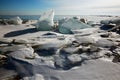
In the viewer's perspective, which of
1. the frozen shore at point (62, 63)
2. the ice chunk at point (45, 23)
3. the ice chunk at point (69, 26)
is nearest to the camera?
the frozen shore at point (62, 63)

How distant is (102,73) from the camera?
8.83ft

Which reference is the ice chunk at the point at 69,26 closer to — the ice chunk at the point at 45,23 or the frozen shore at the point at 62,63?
the ice chunk at the point at 45,23

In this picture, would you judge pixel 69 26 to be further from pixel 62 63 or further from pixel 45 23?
pixel 62 63

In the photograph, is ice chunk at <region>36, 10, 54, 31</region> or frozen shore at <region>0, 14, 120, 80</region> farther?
ice chunk at <region>36, 10, 54, 31</region>

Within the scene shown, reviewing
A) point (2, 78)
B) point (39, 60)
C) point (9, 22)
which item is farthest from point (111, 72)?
point (9, 22)

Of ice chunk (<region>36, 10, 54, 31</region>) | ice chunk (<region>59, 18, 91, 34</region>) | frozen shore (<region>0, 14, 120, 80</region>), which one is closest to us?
frozen shore (<region>0, 14, 120, 80</region>)

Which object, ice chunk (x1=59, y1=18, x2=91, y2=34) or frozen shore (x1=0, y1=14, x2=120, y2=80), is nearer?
frozen shore (x1=0, y1=14, x2=120, y2=80)

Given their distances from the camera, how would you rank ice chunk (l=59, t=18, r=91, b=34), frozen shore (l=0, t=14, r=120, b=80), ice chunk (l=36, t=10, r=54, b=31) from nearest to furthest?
1. frozen shore (l=0, t=14, r=120, b=80)
2. ice chunk (l=59, t=18, r=91, b=34)
3. ice chunk (l=36, t=10, r=54, b=31)

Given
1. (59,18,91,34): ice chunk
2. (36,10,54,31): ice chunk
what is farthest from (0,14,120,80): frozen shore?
(36,10,54,31): ice chunk

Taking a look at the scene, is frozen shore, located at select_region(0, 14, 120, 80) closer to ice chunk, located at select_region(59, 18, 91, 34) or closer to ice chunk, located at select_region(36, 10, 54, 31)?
ice chunk, located at select_region(59, 18, 91, 34)

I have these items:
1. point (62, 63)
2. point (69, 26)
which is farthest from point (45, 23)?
point (62, 63)

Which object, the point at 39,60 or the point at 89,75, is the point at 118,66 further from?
the point at 39,60

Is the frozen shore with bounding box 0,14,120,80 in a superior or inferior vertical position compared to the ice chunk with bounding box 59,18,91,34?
inferior

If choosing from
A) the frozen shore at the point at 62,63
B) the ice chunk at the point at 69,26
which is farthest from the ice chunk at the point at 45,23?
the frozen shore at the point at 62,63
